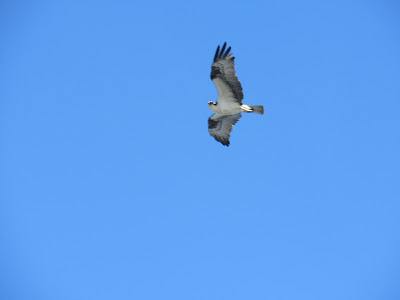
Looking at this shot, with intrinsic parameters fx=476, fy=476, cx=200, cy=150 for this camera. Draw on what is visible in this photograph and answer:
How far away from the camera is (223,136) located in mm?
21047

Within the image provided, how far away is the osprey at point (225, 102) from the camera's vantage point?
60.4 ft

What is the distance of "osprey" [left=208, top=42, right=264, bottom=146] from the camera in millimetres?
18406

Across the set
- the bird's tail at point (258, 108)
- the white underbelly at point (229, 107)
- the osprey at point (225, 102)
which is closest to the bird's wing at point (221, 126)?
the osprey at point (225, 102)

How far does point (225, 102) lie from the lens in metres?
19.4

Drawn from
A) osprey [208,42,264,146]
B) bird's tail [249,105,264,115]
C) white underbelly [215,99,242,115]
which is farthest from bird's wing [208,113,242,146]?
bird's tail [249,105,264,115]

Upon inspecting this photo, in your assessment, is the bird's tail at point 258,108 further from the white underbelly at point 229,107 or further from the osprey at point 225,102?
the white underbelly at point 229,107

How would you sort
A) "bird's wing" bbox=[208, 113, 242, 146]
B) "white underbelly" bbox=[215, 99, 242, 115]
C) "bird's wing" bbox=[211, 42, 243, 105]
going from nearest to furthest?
"bird's wing" bbox=[211, 42, 243, 105] → "white underbelly" bbox=[215, 99, 242, 115] → "bird's wing" bbox=[208, 113, 242, 146]

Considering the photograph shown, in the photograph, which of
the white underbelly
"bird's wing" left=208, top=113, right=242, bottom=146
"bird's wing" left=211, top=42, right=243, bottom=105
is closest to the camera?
"bird's wing" left=211, top=42, right=243, bottom=105

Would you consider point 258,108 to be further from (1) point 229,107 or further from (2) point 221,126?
(2) point 221,126

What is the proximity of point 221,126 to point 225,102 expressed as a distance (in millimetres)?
1767

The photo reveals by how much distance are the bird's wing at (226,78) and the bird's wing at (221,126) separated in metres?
1.38

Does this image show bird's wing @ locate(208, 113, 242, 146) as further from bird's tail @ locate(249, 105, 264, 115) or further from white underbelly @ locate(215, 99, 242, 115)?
bird's tail @ locate(249, 105, 264, 115)

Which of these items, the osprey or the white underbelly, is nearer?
the osprey

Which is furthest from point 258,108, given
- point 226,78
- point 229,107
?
point 226,78
